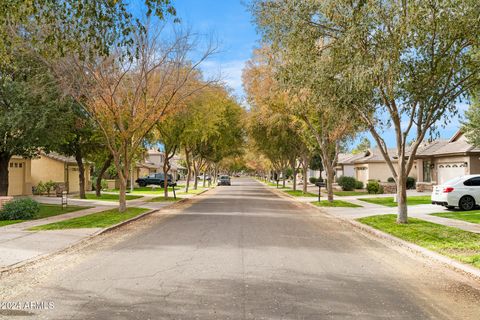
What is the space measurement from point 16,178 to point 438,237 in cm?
3196

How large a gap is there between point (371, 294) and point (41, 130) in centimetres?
1913

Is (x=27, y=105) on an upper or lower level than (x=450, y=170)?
upper

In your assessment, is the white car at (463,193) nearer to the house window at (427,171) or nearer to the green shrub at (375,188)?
the green shrub at (375,188)

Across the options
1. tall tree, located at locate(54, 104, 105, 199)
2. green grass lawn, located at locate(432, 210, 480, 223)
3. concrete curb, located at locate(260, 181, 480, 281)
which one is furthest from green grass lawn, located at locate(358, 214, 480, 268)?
tall tree, located at locate(54, 104, 105, 199)

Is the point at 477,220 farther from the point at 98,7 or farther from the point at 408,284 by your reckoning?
the point at 98,7

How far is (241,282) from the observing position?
7941 mm

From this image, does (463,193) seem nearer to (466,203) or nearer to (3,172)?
(466,203)

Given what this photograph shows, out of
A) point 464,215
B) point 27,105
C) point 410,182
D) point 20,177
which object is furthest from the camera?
point 410,182

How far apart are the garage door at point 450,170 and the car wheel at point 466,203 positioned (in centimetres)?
1580

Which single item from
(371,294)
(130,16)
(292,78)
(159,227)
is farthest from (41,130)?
(371,294)

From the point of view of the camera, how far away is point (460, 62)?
1559 centimetres

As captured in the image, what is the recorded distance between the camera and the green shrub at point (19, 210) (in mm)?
19406

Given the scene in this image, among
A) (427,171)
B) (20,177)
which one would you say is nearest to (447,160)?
(427,171)

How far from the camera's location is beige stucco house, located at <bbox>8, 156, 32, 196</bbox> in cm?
3569
